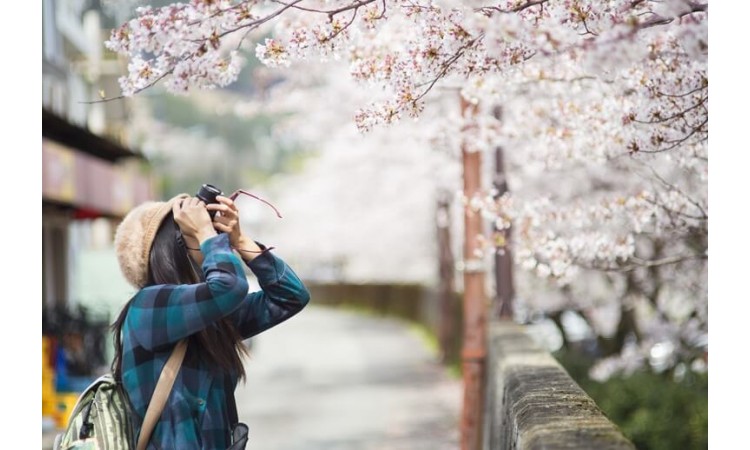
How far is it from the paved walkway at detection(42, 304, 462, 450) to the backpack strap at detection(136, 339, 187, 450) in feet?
11.0

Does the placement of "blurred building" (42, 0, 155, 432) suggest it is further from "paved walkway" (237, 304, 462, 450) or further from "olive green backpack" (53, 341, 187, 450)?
"olive green backpack" (53, 341, 187, 450)

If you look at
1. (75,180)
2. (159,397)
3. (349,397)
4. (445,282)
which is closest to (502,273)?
(349,397)

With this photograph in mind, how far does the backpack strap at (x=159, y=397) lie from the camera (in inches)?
133

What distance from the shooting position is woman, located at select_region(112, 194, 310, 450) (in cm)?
331

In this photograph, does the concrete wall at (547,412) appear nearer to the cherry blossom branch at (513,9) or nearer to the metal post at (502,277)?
the cherry blossom branch at (513,9)

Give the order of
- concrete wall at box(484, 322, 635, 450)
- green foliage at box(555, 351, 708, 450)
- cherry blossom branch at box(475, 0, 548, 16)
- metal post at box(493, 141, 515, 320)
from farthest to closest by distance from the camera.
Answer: metal post at box(493, 141, 515, 320), green foliage at box(555, 351, 708, 450), cherry blossom branch at box(475, 0, 548, 16), concrete wall at box(484, 322, 635, 450)

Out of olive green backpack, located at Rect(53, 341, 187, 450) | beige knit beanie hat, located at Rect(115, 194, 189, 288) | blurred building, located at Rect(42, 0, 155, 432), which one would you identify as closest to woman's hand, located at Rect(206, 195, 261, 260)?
beige knit beanie hat, located at Rect(115, 194, 189, 288)

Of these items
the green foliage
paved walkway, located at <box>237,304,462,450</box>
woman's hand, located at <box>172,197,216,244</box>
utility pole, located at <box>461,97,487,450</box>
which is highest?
woman's hand, located at <box>172,197,216,244</box>

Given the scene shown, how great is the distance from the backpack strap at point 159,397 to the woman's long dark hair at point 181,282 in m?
0.10

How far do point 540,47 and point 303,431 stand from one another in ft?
25.7
